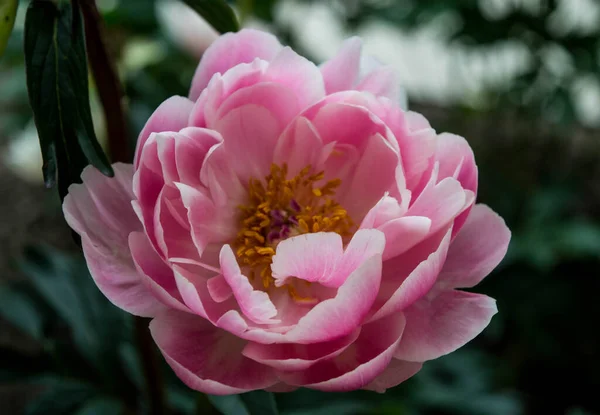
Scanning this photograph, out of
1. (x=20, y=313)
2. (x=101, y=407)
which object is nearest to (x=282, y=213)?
(x=101, y=407)

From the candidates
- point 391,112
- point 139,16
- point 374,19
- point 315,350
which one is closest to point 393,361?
point 315,350

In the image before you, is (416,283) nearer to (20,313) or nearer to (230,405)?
(230,405)

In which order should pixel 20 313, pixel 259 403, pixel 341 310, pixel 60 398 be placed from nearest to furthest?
1. pixel 341 310
2. pixel 259 403
3. pixel 60 398
4. pixel 20 313

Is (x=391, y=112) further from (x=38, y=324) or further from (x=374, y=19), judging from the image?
(x=374, y=19)

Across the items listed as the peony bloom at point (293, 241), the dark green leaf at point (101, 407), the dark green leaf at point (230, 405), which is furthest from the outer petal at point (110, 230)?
the dark green leaf at point (101, 407)

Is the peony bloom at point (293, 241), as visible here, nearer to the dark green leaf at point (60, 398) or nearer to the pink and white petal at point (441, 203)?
the pink and white petal at point (441, 203)
